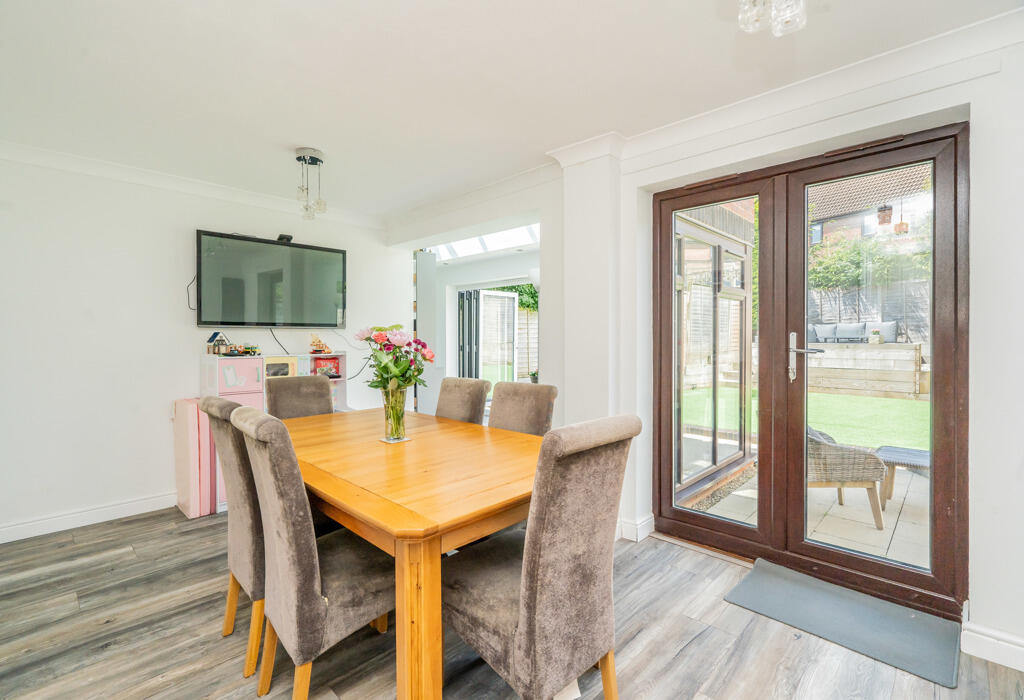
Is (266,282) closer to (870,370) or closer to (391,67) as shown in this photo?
(391,67)

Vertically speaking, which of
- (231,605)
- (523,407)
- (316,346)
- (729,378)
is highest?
(316,346)

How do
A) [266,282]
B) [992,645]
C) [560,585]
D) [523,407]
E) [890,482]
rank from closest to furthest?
[560,585] → [992,645] → [890,482] → [523,407] → [266,282]

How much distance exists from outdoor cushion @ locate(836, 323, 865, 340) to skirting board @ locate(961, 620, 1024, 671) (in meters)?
1.24

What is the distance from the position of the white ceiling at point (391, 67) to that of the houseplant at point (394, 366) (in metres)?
1.21

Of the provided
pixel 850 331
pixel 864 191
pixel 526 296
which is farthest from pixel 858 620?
pixel 526 296

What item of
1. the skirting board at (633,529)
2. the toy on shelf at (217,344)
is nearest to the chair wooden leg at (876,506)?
the skirting board at (633,529)

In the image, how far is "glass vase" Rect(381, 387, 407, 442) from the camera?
6.93 feet

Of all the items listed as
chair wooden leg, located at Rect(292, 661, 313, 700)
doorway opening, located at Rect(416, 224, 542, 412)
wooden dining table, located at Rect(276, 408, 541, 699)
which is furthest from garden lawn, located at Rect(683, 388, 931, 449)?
doorway opening, located at Rect(416, 224, 542, 412)

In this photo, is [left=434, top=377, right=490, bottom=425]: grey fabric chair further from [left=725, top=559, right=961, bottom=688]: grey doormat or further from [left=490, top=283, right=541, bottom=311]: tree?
[left=490, top=283, right=541, bottom=311]: tree

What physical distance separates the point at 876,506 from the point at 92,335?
15.9 ft

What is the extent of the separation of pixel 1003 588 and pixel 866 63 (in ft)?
7.31

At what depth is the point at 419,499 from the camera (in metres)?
1.38

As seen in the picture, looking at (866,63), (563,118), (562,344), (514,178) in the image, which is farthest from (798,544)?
(514,178)

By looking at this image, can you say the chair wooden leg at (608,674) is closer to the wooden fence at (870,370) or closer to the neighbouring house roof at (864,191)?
the wooden fence at (870,370)
